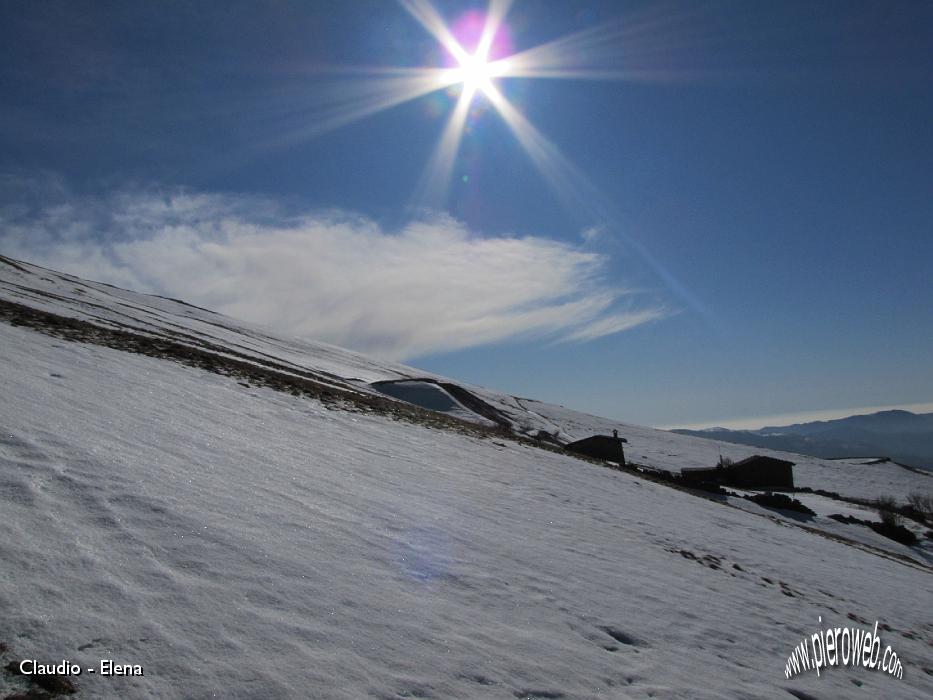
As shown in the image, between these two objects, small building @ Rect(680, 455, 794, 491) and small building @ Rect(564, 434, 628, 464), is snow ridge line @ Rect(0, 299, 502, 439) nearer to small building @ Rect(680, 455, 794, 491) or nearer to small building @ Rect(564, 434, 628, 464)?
small building @ Rect(564, 434, 628, 464)

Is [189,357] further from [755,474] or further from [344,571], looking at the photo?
[755,474]

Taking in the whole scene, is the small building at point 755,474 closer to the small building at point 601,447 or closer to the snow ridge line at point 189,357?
the small building at point 601,447

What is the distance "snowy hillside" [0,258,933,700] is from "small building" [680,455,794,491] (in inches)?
1563

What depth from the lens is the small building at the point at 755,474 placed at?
175 feet

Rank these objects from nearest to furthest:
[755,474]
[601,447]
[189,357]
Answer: [189,357] < [601,447] < [755,474]

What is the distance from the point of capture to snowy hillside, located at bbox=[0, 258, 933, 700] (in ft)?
14.5

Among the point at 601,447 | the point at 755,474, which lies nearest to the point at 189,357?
the point at 601,447

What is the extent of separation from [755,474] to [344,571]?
5816 centimetres

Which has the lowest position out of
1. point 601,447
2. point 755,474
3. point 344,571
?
point 344,571

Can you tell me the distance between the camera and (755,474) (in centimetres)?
5397

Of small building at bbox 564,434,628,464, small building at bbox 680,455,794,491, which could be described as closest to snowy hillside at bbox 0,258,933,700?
small building at bbox 564,434,628,464

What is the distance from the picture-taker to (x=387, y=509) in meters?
9.35

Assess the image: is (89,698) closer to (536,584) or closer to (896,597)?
(536,584)

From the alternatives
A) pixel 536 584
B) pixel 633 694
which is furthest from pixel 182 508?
pixel 633 694
